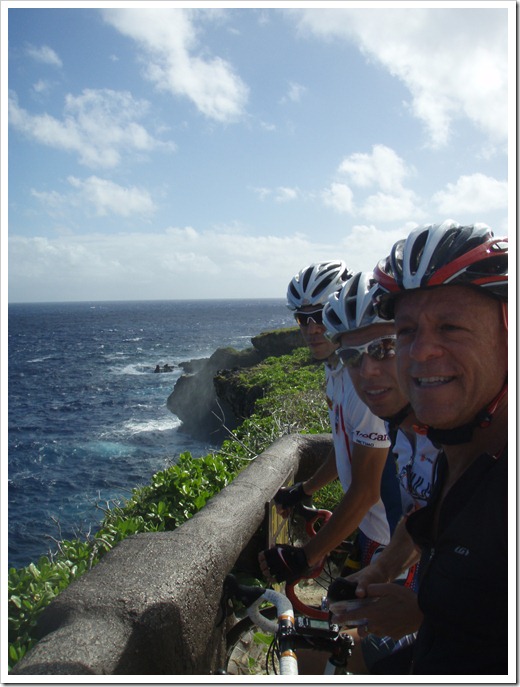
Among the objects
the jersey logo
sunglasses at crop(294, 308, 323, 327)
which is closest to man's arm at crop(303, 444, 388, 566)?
the jersey logo

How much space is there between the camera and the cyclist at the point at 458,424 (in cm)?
154

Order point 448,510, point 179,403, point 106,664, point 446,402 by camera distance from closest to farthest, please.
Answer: point 448,510 < point 446,402 < point 106,664 < point 179,403

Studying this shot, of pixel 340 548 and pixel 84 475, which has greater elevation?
pixel 340 548

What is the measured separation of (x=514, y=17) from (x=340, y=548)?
10.2ft

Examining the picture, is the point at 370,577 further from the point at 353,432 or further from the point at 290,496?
the point at 290,496

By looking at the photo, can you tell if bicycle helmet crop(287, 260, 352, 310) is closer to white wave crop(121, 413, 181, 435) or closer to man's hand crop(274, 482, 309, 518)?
man's hand crop(274, 482, 309, 518)

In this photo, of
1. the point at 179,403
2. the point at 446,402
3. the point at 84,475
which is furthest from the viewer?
the point at 179,403

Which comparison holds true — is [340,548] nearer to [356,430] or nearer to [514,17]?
[356,430]

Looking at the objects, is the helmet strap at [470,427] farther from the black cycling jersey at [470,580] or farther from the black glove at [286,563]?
the black glove at [286,563]

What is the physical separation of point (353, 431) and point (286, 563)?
80 cm

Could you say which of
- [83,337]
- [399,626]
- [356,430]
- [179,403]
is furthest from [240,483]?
[83,337]

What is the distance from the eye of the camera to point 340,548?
11.0ft

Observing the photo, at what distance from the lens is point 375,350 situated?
9.64ft

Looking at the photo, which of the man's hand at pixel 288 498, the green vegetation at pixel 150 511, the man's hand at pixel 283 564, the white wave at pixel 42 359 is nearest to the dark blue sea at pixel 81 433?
the white wave at pixel 42 359
